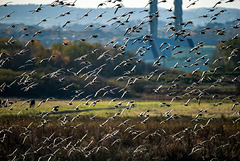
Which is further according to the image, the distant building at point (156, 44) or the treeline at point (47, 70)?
the distant building at point (156, 44)

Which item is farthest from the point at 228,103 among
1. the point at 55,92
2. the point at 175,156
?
the point at 175,156

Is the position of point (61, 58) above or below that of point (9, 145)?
below

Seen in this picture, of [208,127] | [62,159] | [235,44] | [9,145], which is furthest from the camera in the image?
[235,44]

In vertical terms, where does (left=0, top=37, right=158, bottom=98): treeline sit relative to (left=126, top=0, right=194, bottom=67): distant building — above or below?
above

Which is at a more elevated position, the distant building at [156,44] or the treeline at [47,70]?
the treeline at [47,70]

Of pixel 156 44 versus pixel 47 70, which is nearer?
pixel 47 70

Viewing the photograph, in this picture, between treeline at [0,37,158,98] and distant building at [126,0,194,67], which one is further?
distant building at [126,0,194,67]

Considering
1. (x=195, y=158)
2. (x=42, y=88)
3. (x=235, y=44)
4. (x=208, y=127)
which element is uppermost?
(x=195, y=158)

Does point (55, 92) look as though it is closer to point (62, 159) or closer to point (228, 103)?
point (228, 103)

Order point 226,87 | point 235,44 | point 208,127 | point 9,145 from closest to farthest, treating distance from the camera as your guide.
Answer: point 9,145
point 208,127
point 226,87
point 235,44

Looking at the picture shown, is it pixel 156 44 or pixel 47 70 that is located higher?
pixel 47 70

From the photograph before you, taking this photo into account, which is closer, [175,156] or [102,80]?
[175,156]
